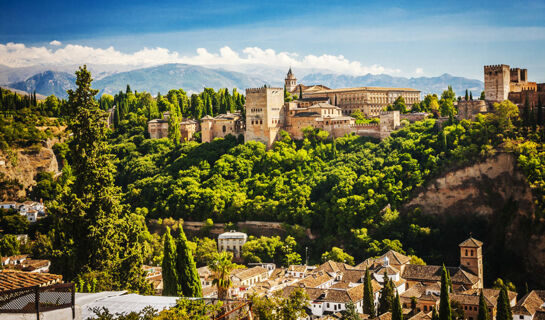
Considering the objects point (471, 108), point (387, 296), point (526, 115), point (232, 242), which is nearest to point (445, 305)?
point (387, 296)

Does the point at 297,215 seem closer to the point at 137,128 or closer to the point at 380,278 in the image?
the point at 380,278

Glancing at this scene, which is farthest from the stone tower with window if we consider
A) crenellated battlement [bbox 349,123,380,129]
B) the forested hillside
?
crenellated battlement [bbox 349,123,380,129]

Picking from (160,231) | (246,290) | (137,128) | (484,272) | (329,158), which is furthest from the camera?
(137,128)

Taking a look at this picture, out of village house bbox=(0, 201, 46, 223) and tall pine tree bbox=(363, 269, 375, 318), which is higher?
village house bbox=(0, 201, 46, 223)

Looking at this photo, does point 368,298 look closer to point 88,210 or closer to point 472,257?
point 472,257

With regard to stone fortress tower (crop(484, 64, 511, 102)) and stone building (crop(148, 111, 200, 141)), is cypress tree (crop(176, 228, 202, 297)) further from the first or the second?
stone building (crop(148, 111, 200, 141))

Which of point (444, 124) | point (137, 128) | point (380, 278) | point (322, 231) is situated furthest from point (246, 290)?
point (137, 128)
